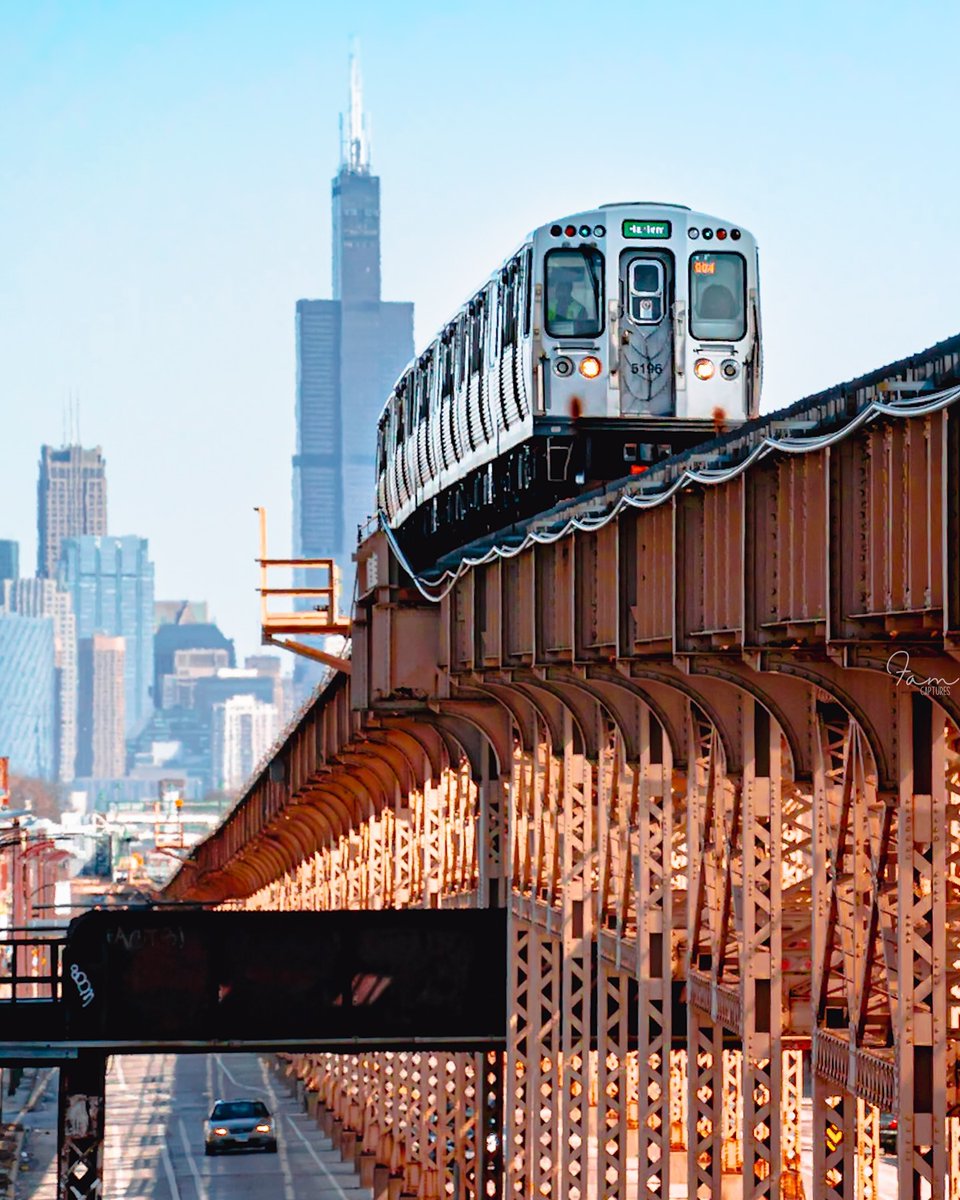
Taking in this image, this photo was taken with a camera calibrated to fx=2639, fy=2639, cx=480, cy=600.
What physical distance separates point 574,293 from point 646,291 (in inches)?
43.8

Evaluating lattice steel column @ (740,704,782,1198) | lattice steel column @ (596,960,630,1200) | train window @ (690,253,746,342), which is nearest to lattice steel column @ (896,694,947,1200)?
lattice steel column @ (740,704,782,1198)

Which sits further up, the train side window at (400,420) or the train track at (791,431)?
the train side window at (400,420)

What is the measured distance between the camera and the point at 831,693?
17906mm

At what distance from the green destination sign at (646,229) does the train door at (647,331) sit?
236 mm

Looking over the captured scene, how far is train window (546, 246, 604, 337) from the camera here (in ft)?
113

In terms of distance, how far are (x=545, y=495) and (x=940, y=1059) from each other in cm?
1805

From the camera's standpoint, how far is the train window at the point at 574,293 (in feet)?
113

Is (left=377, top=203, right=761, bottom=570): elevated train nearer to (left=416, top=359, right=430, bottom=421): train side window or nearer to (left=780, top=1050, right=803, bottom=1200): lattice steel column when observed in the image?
(left=416, top=359, right=430, bottom=421): train side window

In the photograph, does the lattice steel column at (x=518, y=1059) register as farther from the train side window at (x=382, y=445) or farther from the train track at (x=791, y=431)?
the train side window at (x=382, y=445)

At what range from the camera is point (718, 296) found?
35.5 meters

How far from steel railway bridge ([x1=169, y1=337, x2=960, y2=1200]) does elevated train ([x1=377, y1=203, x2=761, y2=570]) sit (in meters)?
2.37

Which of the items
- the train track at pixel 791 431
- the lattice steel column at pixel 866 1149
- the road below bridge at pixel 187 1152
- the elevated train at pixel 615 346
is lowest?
the road below bridge at pixel 187 1152

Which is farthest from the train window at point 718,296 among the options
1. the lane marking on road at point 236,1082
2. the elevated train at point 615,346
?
the lane marking on road at point 236,1082

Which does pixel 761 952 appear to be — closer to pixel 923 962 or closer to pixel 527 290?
pixel 923 962
